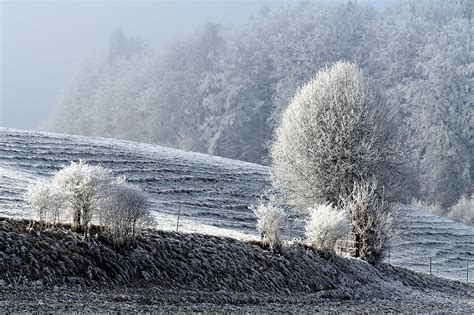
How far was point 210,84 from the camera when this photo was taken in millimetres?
98875

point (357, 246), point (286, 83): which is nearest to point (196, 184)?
point (357, 246)

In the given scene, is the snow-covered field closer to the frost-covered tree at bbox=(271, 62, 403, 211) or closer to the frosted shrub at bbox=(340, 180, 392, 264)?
the frost-covered tree at bbox=(271, 62, 403, 211)

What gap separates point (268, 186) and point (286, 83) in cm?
4510

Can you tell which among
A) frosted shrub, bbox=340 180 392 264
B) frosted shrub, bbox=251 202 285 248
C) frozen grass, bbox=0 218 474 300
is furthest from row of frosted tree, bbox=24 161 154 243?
frosted shrub, bbox=340 180 392 264

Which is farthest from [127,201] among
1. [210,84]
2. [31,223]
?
[210,84]

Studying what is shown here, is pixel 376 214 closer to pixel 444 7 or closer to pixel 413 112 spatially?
pixel 413 112

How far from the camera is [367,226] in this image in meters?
32.3

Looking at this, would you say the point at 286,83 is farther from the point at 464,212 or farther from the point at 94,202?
the point at 94,202

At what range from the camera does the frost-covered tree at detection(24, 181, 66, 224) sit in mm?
20172

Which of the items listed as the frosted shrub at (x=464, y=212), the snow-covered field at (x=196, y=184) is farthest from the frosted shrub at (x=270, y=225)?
the frosted shrub at (x=464, y=212)

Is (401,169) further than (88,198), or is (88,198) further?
(401,169)

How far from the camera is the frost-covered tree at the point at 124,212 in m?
20.5

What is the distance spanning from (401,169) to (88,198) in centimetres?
2163

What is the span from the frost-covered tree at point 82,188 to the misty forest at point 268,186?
0.05m
